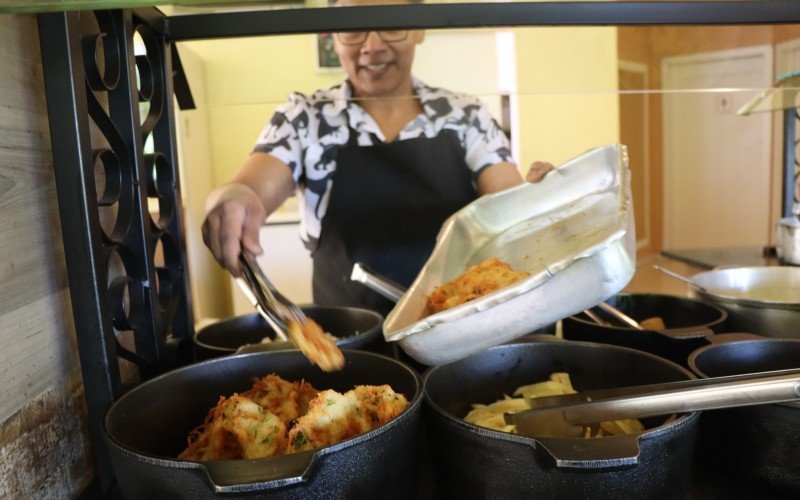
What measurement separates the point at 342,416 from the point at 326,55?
0.68 metres

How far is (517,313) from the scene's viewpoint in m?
0.57

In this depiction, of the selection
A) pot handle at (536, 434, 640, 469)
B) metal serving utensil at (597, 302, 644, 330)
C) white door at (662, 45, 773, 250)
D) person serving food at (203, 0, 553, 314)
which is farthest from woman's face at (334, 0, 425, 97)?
white door at (662, 45, 773, 250)

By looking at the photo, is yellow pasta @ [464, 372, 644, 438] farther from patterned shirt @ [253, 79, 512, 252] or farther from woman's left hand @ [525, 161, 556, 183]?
patterned shirt @ [253, 79, 512, 252]

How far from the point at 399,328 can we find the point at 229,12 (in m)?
0.44

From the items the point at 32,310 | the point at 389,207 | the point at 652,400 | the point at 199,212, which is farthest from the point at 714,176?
the point at 32,310

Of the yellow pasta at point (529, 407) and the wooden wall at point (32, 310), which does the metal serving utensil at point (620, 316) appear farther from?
the wooden wall at point (32, 310)

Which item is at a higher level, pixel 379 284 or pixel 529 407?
pixel 379 284

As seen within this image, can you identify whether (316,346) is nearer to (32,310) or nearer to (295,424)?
(295,424)

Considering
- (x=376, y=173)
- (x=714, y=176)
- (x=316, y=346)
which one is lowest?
(x=714, y=176)

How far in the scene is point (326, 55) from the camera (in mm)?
1032

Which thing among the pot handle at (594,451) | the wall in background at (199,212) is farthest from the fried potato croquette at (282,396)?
the wall in background at (199,212)

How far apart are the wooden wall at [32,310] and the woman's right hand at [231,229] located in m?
0.25

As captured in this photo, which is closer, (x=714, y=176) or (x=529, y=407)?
(x=529, y=407)

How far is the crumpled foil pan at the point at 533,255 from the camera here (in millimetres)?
550
